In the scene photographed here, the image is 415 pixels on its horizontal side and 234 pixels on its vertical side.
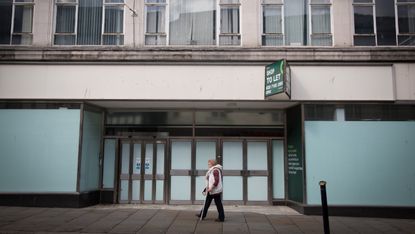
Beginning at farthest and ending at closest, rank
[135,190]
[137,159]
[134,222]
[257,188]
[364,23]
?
[137,159] → [135,190] → [257,188] → [364,23] → [134,222]

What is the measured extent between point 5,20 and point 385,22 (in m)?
12.4

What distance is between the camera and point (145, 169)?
14.0 meters

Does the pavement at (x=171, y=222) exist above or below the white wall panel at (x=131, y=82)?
below

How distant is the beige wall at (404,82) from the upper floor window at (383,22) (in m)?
0.96

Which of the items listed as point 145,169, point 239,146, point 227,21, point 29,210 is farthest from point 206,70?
point 29,210

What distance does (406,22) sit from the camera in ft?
43.4

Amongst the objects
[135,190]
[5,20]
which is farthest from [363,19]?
[5,20]

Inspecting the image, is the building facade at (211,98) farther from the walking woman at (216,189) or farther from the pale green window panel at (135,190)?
the walking woman at (216,189)

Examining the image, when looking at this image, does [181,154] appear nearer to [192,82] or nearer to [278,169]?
[192,82]

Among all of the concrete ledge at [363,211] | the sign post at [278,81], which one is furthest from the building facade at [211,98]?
the sign post at [278,81]

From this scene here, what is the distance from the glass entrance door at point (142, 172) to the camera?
14.0 m

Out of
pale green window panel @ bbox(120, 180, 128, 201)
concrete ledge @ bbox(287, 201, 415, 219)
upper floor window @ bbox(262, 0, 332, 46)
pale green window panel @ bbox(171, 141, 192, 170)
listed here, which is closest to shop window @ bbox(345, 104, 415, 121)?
upper floor window @ bbox(262, 0, 332, 46)

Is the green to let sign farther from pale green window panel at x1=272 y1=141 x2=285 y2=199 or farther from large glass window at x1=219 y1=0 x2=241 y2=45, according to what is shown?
pale green window panel at x1=272 y1=141 x2=285 y2=199

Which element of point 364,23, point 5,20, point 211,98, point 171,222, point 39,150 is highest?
point 5,20
